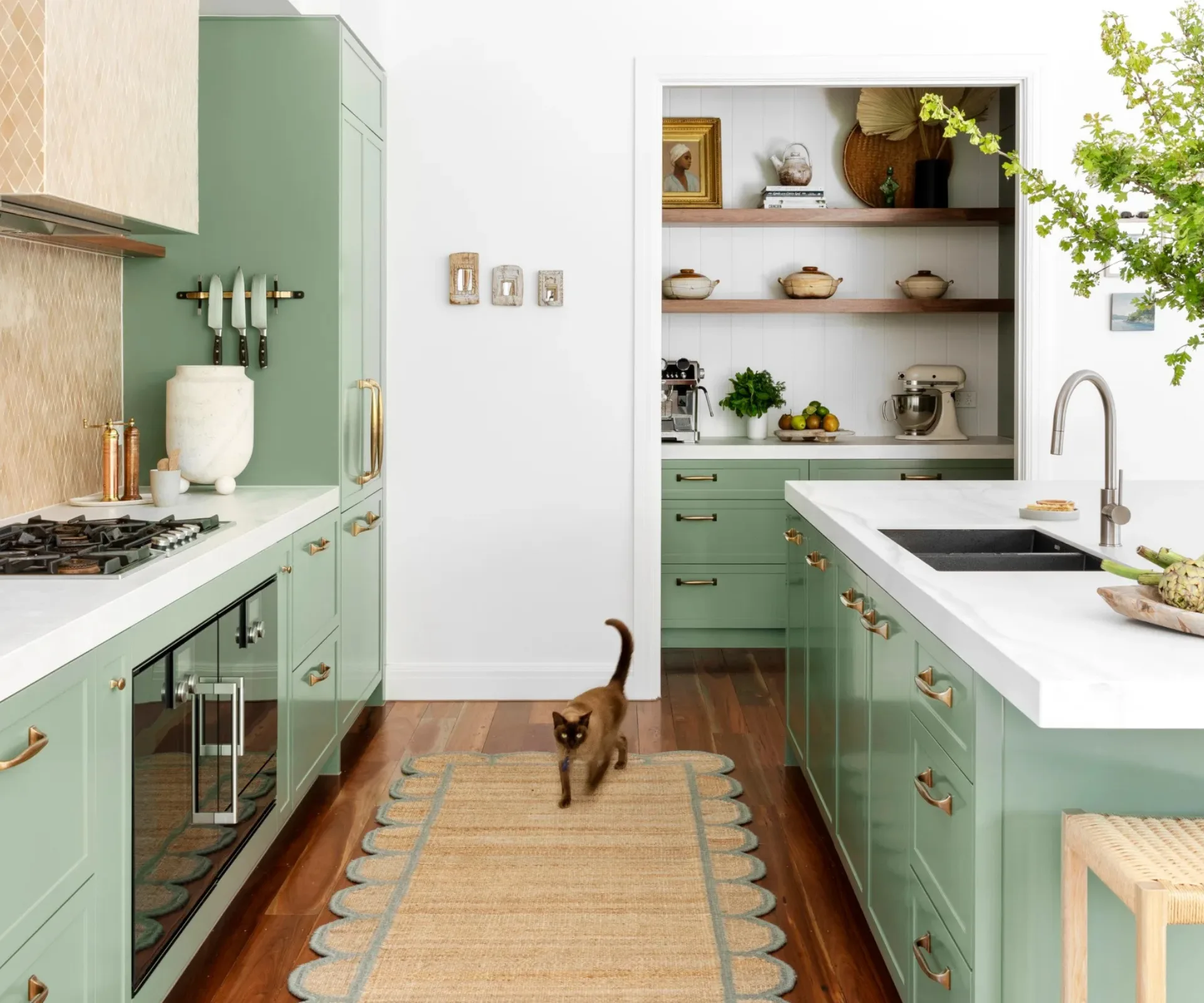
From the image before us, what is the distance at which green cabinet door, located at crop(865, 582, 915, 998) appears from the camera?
2.08 m

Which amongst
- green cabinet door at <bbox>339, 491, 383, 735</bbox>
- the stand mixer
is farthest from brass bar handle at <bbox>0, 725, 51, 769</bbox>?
the stand mixer

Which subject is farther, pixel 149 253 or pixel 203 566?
pixel 149 253

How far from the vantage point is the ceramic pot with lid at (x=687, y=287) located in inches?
207

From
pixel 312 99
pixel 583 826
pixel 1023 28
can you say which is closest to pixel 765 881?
pixel 583 826

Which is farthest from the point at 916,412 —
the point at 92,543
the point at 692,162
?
the point at 92,543

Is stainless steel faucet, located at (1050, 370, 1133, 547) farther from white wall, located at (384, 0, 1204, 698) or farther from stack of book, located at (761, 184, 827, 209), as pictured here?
stack of book, located at (761, 184, 827, 209)

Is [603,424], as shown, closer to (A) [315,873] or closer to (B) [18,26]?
(A) [315,873]

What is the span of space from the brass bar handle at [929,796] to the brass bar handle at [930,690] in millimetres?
127

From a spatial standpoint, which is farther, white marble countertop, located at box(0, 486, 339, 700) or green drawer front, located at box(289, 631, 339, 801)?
green drawer front, located at box(289, 631, 339, 801)

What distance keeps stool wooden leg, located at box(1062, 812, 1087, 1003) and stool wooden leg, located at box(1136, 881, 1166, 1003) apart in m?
0.16

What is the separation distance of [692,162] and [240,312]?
2620 millimetres

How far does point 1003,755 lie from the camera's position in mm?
1632

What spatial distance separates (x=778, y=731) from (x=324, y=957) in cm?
201

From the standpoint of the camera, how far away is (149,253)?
3434 mm
